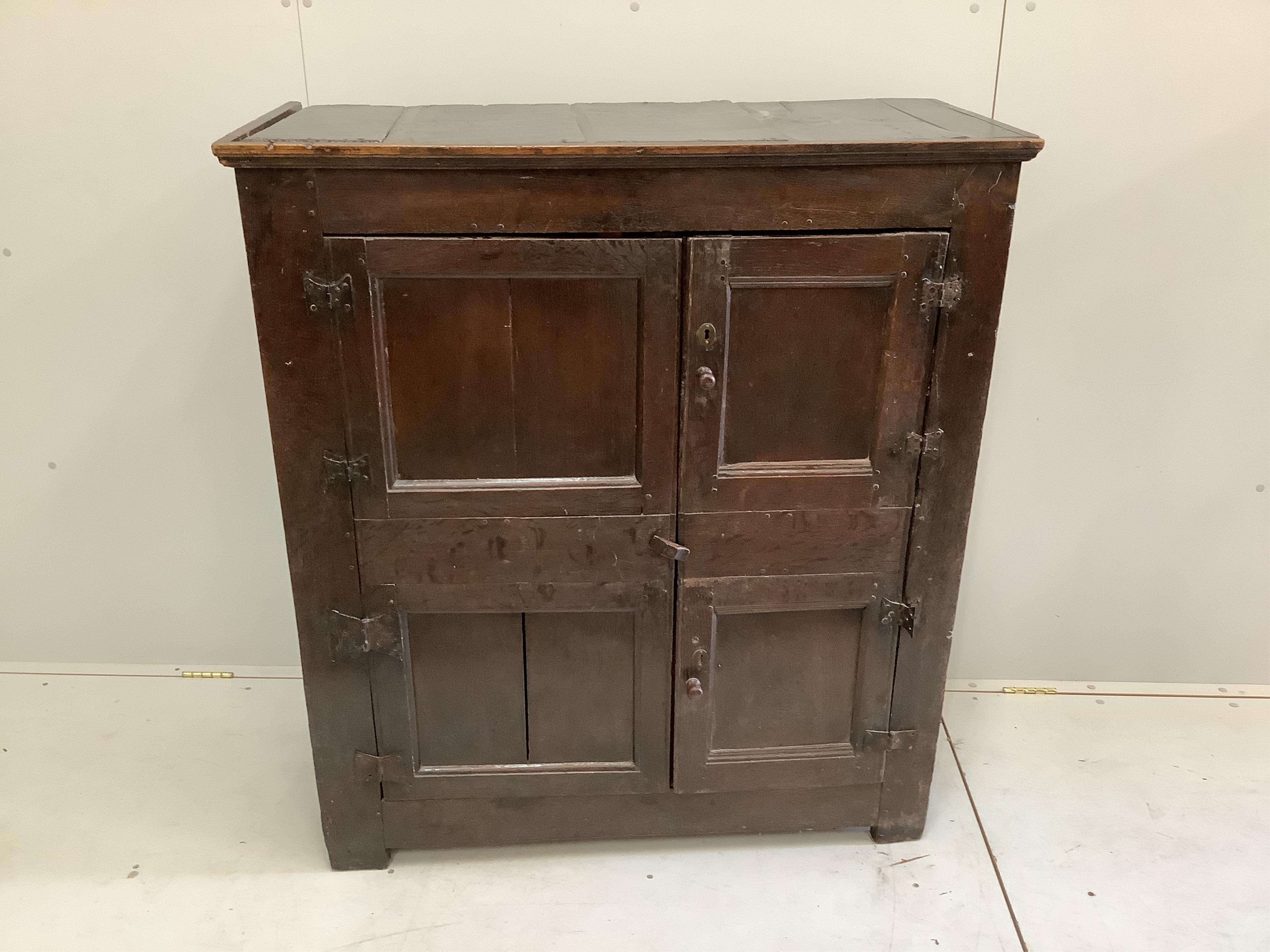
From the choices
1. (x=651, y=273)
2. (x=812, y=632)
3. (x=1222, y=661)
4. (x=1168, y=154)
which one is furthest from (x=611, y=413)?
(x=1222, y=661)

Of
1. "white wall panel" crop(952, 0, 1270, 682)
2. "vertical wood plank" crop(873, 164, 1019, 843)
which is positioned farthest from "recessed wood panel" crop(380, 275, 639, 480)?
"white wall panel" crop(952, 0, 1270, 682)

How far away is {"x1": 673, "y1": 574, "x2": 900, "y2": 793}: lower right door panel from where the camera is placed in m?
1.69

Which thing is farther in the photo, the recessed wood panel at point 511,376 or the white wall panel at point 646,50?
the white wall panel at point 646,50

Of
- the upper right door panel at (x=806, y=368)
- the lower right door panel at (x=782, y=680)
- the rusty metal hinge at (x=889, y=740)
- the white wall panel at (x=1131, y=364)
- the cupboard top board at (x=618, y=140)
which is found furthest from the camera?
the white wall panel at (x=1131, y=364)

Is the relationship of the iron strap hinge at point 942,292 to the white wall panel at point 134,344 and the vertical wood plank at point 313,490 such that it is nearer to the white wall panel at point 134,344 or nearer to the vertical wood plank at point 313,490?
the vertical wood plank at point 313,490

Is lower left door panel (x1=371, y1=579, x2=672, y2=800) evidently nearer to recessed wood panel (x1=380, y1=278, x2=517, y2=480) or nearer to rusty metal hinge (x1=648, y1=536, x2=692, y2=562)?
rusty metal hinge (x1=648, y1=536, x2=692, y2=562)

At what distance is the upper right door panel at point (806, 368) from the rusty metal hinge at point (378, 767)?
0.69m

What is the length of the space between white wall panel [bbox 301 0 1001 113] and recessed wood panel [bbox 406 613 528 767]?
3.30 ft

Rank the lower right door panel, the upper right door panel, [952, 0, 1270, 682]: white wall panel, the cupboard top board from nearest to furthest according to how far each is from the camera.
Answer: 1. the cupboard top board
2. the upper right door panel
3. the lower right door panel
4. [952, 0, 1270, 682]: white wall panel

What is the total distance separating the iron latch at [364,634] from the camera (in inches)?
65.2

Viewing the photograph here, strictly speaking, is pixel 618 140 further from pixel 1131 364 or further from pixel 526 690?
pixel 1131 364

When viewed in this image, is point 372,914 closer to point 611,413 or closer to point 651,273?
Answer: point 611,413

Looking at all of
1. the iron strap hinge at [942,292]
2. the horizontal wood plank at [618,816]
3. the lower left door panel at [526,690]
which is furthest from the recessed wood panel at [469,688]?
the iron strap hinge at [942,292]

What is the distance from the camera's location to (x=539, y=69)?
1905 millimetres
